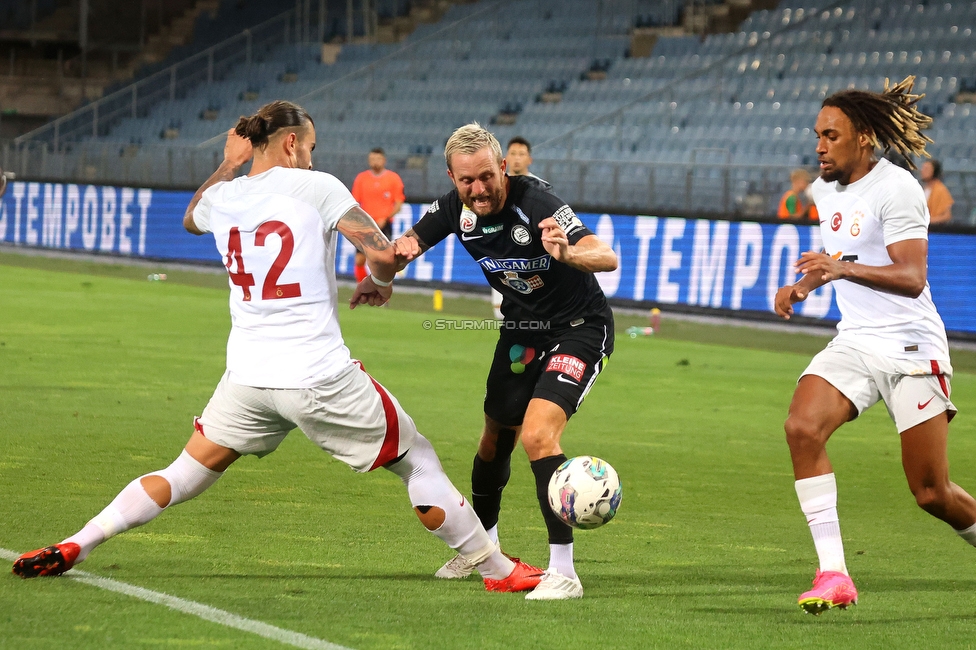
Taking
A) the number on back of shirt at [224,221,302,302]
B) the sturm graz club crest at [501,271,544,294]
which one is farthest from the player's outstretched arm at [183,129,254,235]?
the sturm graz club crest at [501,271,544,294]

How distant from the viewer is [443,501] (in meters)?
5.62

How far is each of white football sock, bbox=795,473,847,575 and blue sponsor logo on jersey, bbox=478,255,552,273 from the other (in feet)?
4.78

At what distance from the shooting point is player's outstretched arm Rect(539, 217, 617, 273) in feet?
18.4

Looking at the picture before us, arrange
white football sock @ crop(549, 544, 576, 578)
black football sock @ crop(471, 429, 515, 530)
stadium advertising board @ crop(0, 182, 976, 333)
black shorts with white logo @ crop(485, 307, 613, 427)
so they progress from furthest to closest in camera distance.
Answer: stadium advertising board @ crop(0, 182, 976, 333) < black football sock @ crop(471, 429, 515, 530) < black shorts with white logo @ crop(485, 307, 613, 427) < white football sock @ crop(549, 544, 576, 578)

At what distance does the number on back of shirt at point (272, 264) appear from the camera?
211 inches

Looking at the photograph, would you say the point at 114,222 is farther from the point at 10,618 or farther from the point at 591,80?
the point at 10,618

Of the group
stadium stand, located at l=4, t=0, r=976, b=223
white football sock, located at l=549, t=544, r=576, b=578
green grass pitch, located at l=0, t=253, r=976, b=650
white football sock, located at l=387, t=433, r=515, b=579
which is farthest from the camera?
stadium stand, located at l=4, t=0, r=976, b=223

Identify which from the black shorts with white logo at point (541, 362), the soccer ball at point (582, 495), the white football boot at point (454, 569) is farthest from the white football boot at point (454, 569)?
the black shorts with white logo at point (541, 362)

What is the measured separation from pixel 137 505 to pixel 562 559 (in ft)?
5.75

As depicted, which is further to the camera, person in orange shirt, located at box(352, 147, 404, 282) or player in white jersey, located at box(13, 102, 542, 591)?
person in orange shirt, located at box(352, 147, 404, 282)

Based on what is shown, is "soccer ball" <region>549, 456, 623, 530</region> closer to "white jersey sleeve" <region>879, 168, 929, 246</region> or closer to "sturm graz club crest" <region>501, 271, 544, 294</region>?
"sturm graz club crest" <region>501, 271, 544, 294</region>

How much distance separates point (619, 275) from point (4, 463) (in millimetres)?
12841

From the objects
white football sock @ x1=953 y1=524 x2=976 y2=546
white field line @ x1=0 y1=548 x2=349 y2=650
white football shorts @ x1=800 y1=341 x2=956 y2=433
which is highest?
white football shorts @ x1=800 y1=341 x2=956 y2=433

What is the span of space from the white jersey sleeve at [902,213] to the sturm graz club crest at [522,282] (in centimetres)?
152
